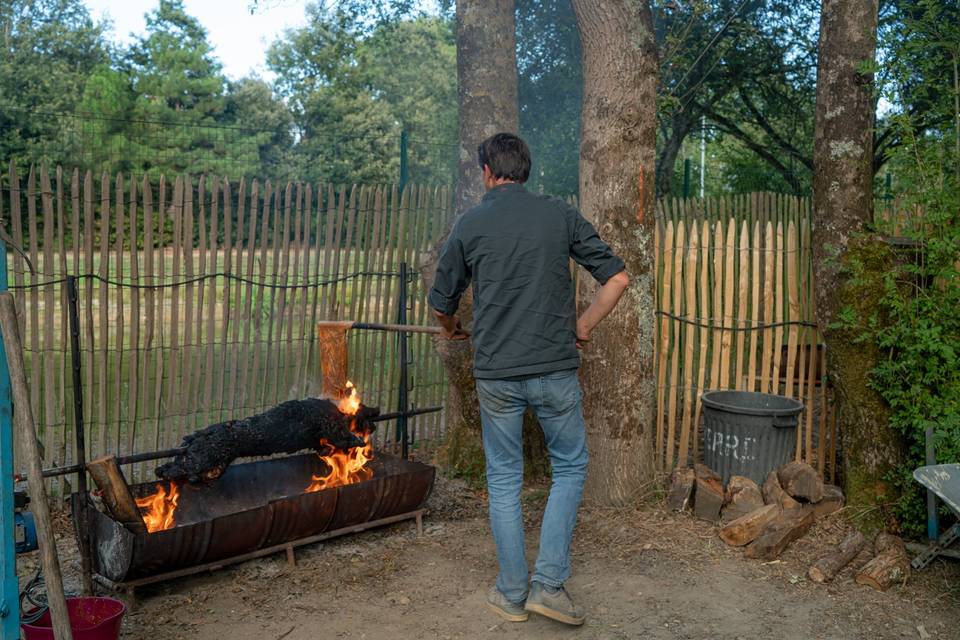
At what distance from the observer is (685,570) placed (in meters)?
4.53

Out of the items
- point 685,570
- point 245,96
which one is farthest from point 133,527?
point 245,96

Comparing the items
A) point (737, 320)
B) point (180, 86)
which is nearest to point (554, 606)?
point (737, 320)

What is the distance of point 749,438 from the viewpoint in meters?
5.23

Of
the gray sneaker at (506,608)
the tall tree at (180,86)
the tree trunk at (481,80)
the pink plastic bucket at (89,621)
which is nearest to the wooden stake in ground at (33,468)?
the pink plastic bucket at (89,621)

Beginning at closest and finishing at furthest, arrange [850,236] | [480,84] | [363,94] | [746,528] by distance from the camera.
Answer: [746,528], [850,236], [480,84], [363,94]

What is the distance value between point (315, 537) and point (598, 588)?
5.08 feet

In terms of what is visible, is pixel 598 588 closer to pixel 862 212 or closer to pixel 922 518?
pixel 922 518

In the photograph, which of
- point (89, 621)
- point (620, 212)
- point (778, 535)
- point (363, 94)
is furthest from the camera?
point (363, 94)

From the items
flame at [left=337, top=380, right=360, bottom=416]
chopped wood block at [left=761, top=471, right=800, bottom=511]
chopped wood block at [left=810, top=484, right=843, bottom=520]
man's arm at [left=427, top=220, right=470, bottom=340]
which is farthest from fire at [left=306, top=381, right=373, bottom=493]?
chopped wood block at [left=810, top=484, right=843, bottom=520]

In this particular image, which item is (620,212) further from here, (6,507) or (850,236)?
(6,507)

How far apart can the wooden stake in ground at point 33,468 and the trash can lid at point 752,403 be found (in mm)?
3861

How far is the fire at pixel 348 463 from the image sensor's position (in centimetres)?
488

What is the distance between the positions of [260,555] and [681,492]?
2543 mm

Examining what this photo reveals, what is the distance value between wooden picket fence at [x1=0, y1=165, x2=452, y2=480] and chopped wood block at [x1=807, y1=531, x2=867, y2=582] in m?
3.58
